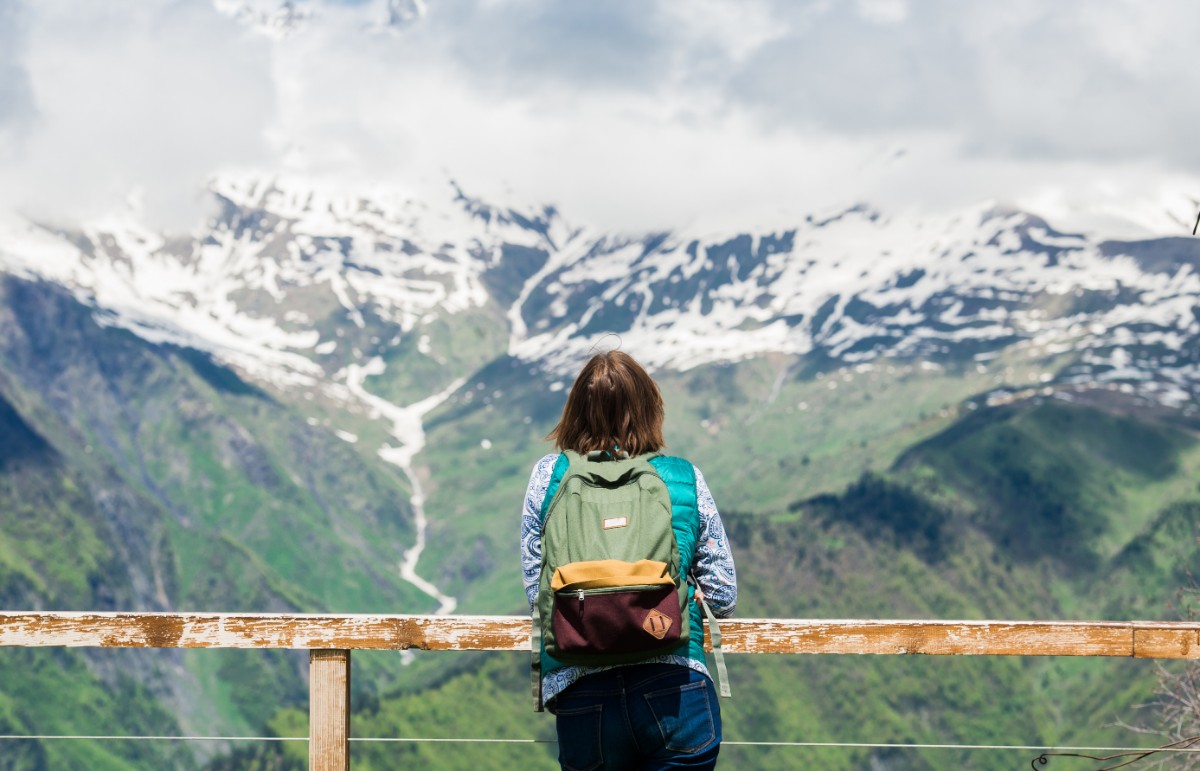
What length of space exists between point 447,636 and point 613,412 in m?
1.93

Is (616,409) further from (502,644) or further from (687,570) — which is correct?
(502,644)

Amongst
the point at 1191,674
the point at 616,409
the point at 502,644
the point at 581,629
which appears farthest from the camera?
the point at 1191,674

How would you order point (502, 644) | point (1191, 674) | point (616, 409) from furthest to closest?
point (1191, 674), point (502, 644), point (616, 409)

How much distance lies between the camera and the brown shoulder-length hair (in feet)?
25.2

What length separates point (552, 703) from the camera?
24.2ft

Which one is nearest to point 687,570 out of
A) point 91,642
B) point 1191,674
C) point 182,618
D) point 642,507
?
point 642,507

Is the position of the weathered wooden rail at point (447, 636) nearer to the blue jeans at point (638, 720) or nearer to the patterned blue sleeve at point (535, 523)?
the patterned blue sleeve at point (535, 523)

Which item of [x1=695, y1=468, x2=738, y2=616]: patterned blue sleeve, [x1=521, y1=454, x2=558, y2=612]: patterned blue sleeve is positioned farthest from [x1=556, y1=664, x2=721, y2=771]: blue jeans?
[x1=521, y1=454, x2=558, y2=612]: patterned blue sleeve

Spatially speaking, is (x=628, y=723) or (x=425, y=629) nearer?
(x=628, y=723)

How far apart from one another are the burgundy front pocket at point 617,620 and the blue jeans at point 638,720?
1.03 ft

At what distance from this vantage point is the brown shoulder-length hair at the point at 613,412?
303 inches

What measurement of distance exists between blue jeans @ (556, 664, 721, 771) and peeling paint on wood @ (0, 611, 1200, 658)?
1.12 m

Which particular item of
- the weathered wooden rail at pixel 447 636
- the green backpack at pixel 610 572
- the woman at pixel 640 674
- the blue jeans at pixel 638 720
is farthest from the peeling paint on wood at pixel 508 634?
the green backpack at pixel 610 572

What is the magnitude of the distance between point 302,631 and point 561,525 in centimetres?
236
